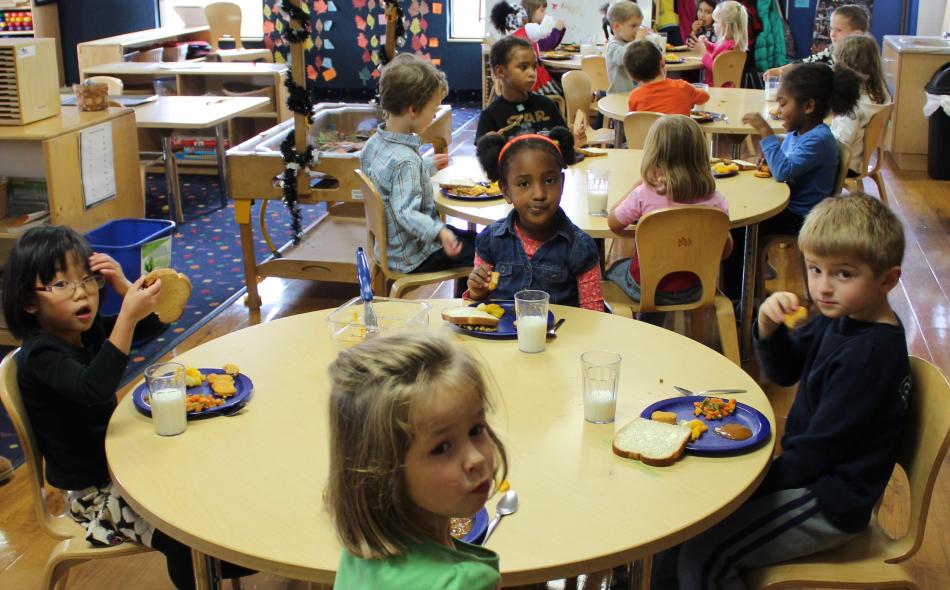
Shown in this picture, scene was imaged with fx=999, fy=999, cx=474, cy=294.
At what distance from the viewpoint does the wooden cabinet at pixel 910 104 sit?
7.50 metres

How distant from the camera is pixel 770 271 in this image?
17.4 feet

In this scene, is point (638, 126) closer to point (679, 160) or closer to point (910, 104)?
point (679, 160)

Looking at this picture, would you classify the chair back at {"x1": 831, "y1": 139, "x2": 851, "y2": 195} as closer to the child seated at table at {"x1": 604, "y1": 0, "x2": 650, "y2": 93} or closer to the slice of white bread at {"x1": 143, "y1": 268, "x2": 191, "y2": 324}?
the child seated at table at {"x1": 604, "y1": 0, "x2": 650, "y2": 93}

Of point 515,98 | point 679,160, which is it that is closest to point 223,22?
point 515,98

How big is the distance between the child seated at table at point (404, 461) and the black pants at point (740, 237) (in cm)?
334

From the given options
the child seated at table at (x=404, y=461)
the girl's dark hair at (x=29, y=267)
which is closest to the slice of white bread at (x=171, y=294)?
the girl's dark hair at (x=29, y=267)

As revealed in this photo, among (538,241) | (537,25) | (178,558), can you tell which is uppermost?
(537,25)

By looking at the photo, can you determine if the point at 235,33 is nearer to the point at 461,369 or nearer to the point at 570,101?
the point at 570,101

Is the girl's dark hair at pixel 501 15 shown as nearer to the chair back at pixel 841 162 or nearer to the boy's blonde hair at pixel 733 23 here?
the boy's blonde hair at pixel 733 23

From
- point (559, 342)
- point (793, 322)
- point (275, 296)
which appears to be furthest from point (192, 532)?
point (275, 296)

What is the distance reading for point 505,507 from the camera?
1.68 m

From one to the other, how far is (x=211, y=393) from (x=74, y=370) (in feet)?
0.95

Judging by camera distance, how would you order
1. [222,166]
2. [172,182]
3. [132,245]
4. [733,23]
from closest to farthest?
1. [132,245]
2. [172,182]
3. [222,166]
4. [733,23]

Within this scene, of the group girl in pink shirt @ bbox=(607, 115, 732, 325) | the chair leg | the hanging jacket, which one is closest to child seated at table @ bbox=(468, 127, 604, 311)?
girl in pink shirt @ bbox=(607, 115, 732, 325)
